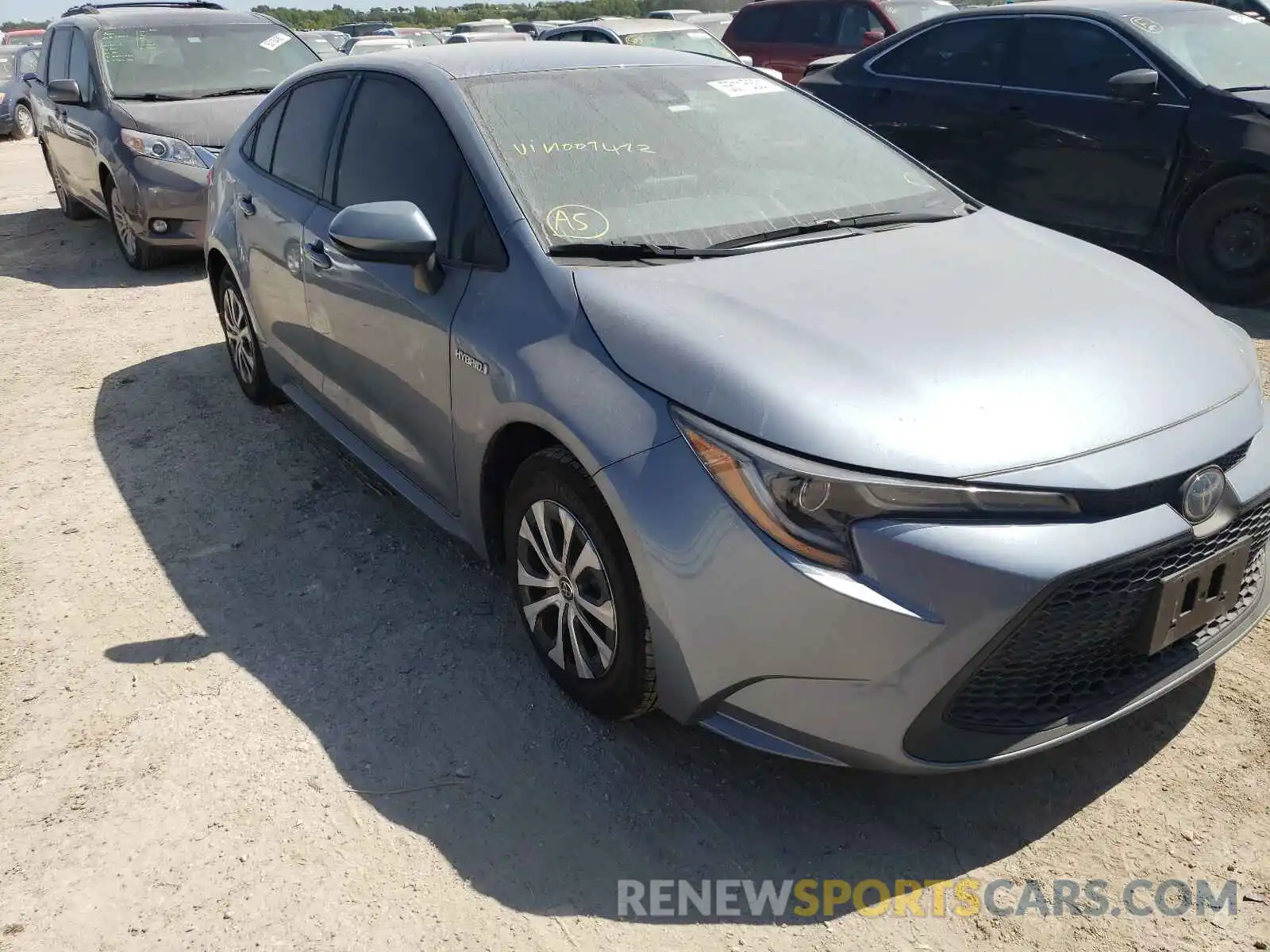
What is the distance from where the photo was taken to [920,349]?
2.44 meters

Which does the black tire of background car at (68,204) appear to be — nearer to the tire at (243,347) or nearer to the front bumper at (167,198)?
the front bumper at (167,198)

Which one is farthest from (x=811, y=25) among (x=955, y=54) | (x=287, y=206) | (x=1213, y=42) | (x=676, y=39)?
(x=287, y=206)

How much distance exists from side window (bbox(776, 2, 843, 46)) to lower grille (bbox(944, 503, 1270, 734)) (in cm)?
1172

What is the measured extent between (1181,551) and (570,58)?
2.43m

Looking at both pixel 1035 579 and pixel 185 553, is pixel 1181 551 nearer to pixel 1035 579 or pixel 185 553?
pixel 1035 579

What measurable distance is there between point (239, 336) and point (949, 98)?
4893mm

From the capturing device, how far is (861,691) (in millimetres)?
2207

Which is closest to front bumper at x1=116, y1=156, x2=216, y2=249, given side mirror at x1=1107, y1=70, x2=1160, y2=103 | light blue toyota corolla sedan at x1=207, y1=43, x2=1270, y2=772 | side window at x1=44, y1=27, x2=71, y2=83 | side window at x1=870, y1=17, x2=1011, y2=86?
side window at x1=44, y1=27, x2=71, y2=83

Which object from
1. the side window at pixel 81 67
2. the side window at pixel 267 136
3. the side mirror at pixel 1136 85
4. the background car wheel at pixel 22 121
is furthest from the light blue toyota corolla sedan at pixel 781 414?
the background car wheel at pixel 22 121

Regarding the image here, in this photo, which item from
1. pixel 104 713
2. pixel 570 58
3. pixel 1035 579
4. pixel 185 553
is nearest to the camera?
pixel 1035 579

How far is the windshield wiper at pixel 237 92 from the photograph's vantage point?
8016mm

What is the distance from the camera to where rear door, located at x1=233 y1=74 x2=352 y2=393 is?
13.1ft

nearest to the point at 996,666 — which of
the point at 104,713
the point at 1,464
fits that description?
the point at 104,713

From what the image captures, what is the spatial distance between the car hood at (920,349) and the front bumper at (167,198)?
5760 mm
